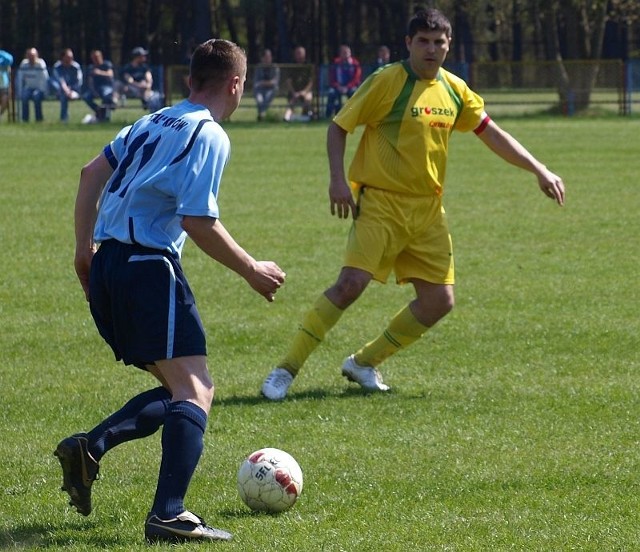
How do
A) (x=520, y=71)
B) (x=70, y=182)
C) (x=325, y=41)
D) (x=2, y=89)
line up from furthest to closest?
1. (x=325, y=41)
2. (x=520, y=71)
3. (x=2, y=89)
4. (x=70, y=182)

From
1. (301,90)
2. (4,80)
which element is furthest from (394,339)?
(301,90)

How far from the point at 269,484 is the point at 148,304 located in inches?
33.7

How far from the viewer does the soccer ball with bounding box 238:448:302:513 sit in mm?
4652

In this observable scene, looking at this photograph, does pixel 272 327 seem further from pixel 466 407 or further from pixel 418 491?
pixel 418 491

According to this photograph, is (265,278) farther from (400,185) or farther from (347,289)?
(400,185)

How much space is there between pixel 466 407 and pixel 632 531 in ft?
6.49

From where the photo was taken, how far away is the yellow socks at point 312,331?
6.71 metres

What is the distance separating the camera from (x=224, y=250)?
4.13 metres

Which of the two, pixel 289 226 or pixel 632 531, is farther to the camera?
pixel 289 226

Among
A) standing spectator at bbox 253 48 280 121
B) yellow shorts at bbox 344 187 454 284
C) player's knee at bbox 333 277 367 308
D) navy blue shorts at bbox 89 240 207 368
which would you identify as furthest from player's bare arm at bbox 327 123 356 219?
standing spectator at bbox 253 48 280 121

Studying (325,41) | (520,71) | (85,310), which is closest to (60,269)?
(85,310)

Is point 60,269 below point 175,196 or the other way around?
below

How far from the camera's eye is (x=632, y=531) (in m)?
4.42

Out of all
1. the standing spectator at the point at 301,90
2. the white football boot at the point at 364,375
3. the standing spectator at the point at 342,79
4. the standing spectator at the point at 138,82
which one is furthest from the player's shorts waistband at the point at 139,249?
the standing spectator at the point at 138,82
